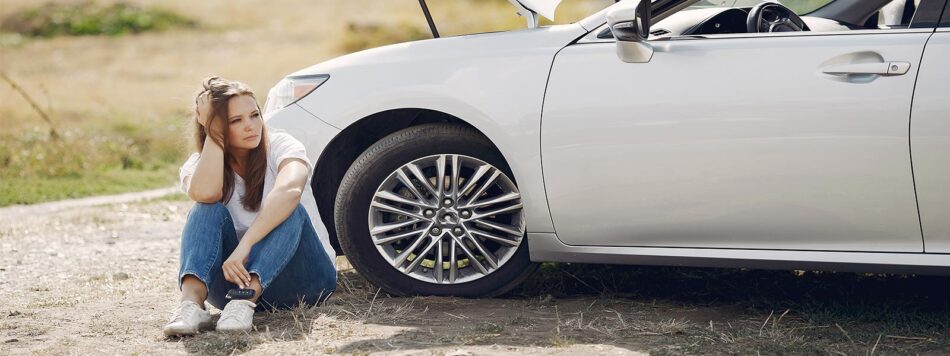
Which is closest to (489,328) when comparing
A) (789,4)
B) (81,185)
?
(789,4)

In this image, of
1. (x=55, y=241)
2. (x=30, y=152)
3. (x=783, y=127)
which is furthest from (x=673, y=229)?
(x=30, y=152)

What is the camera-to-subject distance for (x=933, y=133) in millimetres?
3824

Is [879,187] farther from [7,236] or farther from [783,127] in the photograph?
[7,236]

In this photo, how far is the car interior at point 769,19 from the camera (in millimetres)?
4477

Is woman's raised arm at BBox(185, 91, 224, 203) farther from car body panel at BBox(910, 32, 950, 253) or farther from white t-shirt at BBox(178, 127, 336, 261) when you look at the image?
car body panel at BBox(910, 32, 950, 253)

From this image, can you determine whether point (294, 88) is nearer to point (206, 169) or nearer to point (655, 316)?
point (206, 169)

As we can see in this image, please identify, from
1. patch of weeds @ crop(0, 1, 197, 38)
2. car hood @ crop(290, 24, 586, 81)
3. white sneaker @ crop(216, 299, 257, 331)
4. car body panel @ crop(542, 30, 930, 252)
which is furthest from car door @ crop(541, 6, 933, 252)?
patch of weeds @ crop(0, 1, 197, 38)

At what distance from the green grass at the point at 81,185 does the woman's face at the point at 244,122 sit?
4968 mm

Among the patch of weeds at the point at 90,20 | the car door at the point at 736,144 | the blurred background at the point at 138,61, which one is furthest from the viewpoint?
the patch of weeds at the point at 90,20

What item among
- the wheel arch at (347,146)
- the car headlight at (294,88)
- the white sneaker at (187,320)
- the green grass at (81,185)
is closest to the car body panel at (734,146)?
the wheel arch at (347,146)

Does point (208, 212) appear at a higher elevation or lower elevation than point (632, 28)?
lower

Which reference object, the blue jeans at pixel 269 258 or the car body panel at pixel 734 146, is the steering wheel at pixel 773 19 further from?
the blue jeans at pixel 269 258

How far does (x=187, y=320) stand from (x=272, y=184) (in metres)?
0.64

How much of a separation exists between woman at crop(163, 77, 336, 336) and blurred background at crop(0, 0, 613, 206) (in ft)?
0.75
